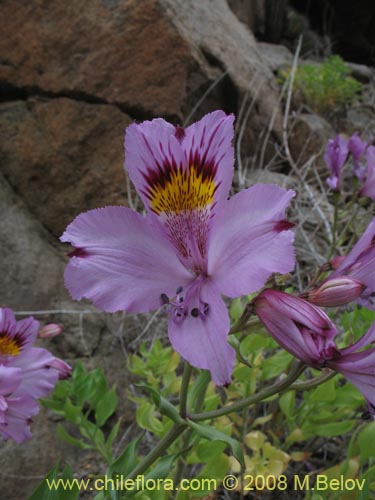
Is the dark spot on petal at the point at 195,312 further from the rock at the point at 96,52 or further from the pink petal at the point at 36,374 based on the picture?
the rock at the point at 96,52

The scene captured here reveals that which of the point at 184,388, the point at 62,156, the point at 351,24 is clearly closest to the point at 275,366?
the point at 184,388

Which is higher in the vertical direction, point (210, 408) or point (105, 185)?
point (210, 408)

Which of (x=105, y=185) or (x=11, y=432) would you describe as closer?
(x=11, y=432)

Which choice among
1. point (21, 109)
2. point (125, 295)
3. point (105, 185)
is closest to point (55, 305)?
point (105, 185)

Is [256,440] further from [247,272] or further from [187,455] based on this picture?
[247,272]

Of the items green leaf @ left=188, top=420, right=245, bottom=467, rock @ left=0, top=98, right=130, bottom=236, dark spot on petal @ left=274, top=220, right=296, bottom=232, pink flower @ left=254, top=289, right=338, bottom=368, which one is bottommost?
rock @ left=0, top=98, right=130, bottom=236

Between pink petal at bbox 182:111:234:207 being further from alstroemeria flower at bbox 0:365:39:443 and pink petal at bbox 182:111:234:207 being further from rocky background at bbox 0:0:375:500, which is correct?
rocky background at bbox 0:0:375:500

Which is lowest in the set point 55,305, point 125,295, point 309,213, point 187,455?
point 55,305

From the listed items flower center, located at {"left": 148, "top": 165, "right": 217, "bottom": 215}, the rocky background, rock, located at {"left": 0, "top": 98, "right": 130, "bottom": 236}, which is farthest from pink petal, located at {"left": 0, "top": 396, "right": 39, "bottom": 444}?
rock, located at {"left": 0, "top": 98, "right": 130, "bottom": 236}
